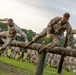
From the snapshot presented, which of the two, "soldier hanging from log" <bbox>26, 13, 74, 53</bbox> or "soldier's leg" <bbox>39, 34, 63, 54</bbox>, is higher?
"soldier hanging from log" <bbox>26, 13, 74, 53</bbox>

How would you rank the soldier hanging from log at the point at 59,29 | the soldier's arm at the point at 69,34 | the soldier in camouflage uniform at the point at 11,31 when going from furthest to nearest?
Result: 1. the soldier in camouflage uniform at the point at 11,31
2. the soldier's arm at the point at 69,34
3. the soldier hanging from log at the point at 59,29

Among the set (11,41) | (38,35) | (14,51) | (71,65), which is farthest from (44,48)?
(14,51)

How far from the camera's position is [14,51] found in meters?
27.6

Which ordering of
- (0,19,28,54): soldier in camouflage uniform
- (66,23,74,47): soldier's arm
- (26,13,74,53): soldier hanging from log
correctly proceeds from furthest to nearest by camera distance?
(0,19,28,54): soldier in camouflage uniform
(66,23,74,47): soldier's arm
(26,13,74,53): soldier hanging from log

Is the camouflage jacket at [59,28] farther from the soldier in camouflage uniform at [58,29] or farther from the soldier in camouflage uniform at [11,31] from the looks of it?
the soldier in camouflage uniform at [11,31]

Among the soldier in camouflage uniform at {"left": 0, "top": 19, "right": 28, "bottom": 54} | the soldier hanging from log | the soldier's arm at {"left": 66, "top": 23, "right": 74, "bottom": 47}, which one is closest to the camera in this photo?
the soldier hanging from log

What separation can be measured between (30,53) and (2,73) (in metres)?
12.7

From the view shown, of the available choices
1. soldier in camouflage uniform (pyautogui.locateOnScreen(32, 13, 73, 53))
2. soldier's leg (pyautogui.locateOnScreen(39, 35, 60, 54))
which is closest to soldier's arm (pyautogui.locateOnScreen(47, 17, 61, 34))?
soldier in camouflage uniform (pyautogui.locateOnScreen(32, 13, 73, 53))

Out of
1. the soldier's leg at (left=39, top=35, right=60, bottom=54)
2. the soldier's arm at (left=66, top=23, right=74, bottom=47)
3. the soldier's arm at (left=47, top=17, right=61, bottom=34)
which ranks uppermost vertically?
the soldier's arm at (left=47, top=17, right=61, bottom=34)

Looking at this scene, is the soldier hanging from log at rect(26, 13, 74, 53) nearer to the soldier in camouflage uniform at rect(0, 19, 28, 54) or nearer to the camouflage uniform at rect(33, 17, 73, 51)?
the camouflage uniform at rect(33, 17, 73, 51)

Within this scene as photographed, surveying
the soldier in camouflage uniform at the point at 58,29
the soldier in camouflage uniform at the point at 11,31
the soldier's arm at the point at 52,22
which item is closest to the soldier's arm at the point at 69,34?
the soldier in camouflage uniform at the point at 58,29

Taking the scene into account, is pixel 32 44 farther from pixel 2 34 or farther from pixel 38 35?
pixel 2 34

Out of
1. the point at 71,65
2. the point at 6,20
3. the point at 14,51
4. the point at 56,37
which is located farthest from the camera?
the point at 14,51

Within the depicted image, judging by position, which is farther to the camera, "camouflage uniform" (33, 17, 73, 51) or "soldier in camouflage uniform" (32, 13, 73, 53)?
"camouflage uniform" (33, 17, 73, 51)
